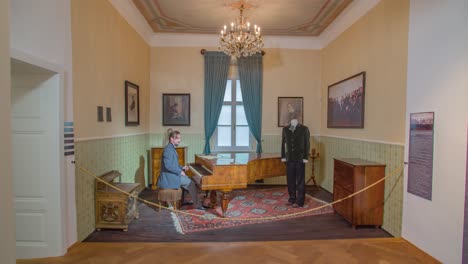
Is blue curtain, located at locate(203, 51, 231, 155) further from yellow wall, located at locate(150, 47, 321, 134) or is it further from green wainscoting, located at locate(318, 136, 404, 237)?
green wainscoting, located at locate(318, 136, 404, 237)

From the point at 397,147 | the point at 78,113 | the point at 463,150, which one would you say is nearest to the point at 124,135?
the point at 78,113

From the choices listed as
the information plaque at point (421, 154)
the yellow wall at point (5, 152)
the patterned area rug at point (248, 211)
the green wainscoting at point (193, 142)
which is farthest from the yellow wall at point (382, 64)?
the yellow wall at point (5, 152)

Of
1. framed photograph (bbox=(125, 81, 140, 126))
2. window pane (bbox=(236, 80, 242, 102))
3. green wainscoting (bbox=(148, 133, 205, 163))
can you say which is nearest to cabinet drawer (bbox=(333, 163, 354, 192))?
window pane (bbox=(236, 80, 242, 102))

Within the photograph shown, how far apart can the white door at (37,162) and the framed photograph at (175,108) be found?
372 centimetres

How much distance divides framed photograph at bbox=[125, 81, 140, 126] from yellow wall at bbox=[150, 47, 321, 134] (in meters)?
1.06

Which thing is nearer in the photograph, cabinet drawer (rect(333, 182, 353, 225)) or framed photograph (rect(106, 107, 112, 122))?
cabinet drawer (rect(333, 182, 353, 225))

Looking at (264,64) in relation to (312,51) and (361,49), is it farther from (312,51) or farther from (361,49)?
(361,49)

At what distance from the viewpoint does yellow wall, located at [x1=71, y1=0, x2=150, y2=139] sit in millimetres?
3377

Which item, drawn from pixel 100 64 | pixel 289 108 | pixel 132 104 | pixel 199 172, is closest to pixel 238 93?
pixel 289 108

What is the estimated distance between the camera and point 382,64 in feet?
13.3

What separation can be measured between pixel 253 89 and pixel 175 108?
2112mm

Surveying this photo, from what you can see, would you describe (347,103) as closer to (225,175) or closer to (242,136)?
(242,136)

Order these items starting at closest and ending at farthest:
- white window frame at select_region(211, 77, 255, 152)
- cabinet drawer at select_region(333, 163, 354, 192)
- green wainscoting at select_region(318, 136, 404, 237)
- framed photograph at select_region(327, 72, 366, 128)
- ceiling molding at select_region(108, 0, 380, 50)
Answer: green wainscoting at select_region(318, 136, 404, 237) < cabinet drawer at select_region(333, 163, 354, 192) < framed photograph at select_region(327, 72, 366, 128) < ceiling molding at select_region(108, 0, 380, 50) < white window frame at select_region(211, 77, 255, 152)

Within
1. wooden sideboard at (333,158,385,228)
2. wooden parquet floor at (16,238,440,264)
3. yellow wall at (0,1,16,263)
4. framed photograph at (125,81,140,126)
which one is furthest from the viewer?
framed photograph at (125,81,140,126)
